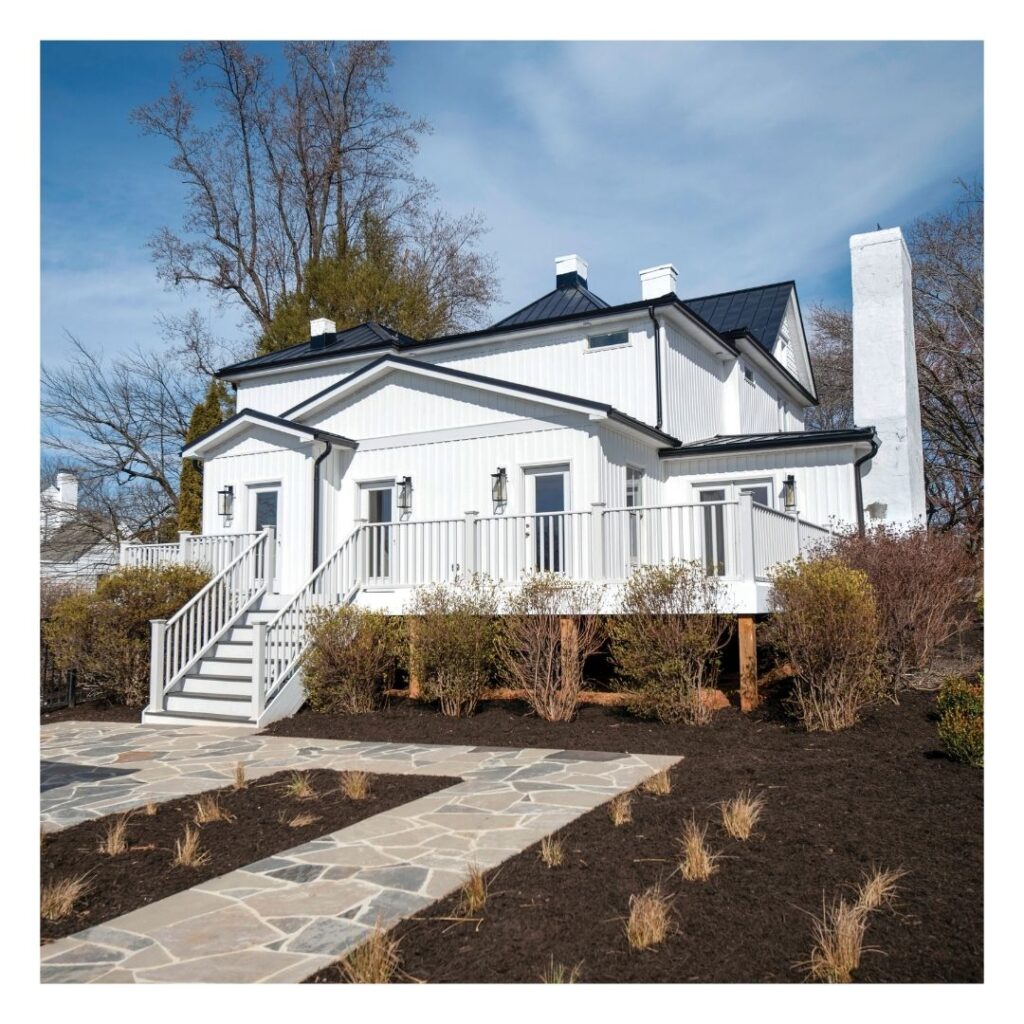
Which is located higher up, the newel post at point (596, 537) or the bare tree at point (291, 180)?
the bare tree at point (291, 180)

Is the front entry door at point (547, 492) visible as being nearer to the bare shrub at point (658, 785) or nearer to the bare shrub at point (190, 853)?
the bare shrub at point (658, 785)

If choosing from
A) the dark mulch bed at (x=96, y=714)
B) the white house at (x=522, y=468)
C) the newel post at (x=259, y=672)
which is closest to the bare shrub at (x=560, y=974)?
the white house at (x=522, y=468)

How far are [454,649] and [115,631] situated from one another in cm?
491

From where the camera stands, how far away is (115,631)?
461 inches

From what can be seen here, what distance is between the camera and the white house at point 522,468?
10898mm

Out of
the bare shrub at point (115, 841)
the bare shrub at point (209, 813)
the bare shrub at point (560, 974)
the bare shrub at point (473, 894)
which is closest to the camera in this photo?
the bare shrub at point (560, 974)

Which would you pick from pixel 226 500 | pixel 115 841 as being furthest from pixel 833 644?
pixel 226 500

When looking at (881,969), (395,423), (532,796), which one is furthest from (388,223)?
(881,969)

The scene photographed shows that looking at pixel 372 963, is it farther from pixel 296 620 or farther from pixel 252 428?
pixel 252 428

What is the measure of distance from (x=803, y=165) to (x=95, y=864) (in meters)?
6.19

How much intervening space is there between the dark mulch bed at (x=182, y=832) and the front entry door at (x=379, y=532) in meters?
5.02

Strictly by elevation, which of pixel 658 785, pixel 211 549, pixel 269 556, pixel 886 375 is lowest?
pixel 658 785
